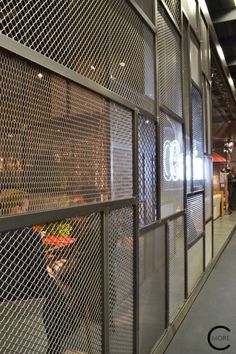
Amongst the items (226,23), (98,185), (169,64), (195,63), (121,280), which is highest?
(226,23)

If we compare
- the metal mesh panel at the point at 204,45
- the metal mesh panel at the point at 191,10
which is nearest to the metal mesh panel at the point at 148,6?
the metal mesh panel at the point at 191,10

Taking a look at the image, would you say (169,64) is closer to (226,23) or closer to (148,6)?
(148,6)

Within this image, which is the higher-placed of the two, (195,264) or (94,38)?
(94,38)

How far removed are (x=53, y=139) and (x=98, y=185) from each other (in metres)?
0.52

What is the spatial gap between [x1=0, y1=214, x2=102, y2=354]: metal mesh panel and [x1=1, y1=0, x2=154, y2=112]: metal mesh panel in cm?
75

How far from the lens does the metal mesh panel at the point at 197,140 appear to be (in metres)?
5.06

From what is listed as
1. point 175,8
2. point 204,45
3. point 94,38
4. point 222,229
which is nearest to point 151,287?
point 94,38

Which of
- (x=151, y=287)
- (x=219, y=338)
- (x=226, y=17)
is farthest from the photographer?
(x=226, y=17)

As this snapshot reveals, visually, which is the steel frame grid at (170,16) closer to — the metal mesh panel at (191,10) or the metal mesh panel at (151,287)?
the metal mesh panel at (191,10)

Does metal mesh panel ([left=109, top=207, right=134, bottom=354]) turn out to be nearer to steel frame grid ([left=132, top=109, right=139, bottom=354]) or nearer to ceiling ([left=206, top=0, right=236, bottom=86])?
steel frame grid ([left=132, top=109, right=139, bottom=354])

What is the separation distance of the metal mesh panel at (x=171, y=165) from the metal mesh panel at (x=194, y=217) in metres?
0.53

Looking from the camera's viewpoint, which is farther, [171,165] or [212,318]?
[212,318]

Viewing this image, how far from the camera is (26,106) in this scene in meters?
1.46

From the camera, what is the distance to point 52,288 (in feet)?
5.38
